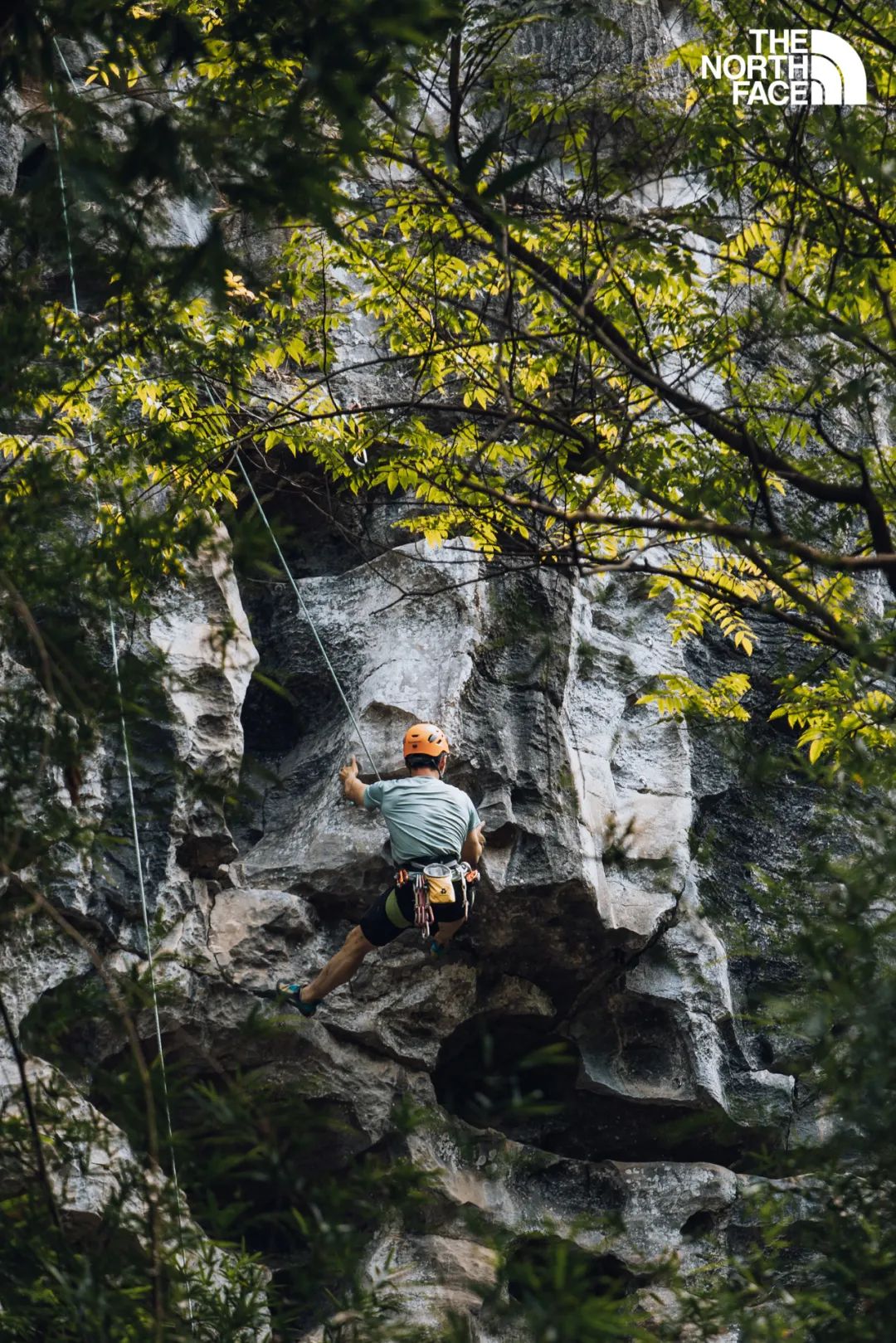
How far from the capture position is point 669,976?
9141 mm

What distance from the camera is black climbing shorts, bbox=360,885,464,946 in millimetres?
7648

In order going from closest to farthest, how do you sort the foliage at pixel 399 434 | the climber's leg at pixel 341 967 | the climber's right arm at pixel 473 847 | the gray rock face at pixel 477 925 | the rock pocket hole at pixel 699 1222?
the foliage at pixel 399 434 → the climber's leg at pixel 341 967 → the climber's right arm at pixel 473 847 → the gray rock face at pixel 477 925 → the rock pocket hole at pixel 699 1222

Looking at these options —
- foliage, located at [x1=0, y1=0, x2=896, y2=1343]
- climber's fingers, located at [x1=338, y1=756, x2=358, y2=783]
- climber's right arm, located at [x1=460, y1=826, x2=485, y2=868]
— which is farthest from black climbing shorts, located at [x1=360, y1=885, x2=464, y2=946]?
foliage, located at [x1=0, y1=0, x2=896, y2=1343]

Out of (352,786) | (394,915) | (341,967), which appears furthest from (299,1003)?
(352,786)

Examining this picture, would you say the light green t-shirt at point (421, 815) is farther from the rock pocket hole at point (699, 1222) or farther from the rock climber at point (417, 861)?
the rock pocket hole at point (699, 1222)

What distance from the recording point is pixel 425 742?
805cm

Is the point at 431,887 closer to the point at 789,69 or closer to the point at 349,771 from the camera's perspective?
the point at 349,771

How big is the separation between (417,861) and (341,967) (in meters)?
0.73

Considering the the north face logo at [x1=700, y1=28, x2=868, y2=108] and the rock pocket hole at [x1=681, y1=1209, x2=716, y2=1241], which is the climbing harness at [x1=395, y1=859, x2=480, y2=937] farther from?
the the north face logo at [x1=700, y1=28, x2=868, y2=108]

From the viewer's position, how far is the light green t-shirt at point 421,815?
7668mm

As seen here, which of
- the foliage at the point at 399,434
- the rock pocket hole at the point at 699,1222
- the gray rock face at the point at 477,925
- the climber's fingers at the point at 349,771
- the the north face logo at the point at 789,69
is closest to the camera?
the foliage at the point at 399,434

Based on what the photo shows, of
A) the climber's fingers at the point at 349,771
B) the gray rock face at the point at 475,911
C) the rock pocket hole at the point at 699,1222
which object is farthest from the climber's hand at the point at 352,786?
the rock pocket hole at the point at 699,1222

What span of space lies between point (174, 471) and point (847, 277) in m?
3.04

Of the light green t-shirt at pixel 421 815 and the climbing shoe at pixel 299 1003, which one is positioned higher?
the light green t-shirt at pixel 421 815
